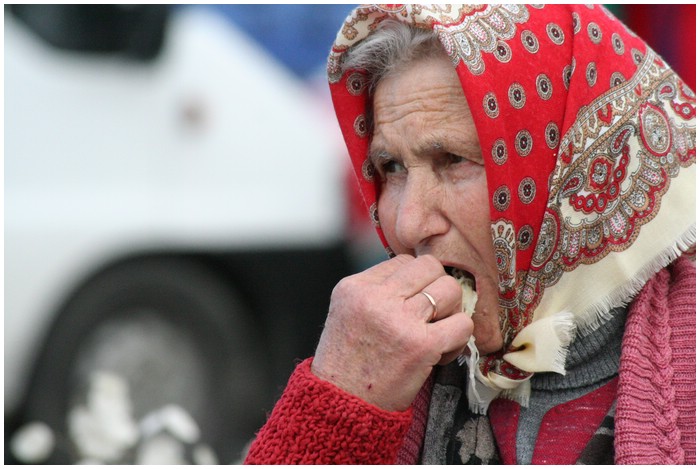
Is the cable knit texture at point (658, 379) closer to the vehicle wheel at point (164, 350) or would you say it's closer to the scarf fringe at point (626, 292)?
the scarf fringe at point (626, 292)

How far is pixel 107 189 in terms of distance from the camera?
17.6ft

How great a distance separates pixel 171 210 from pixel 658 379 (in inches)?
149

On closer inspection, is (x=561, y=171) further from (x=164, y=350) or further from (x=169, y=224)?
(x=164, y=350)

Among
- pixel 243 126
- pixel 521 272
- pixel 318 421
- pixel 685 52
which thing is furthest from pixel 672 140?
pixel 685 52

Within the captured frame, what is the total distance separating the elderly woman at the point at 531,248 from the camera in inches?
86.8

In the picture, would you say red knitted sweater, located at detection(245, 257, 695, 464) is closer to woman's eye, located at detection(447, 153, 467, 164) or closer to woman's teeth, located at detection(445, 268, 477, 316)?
woman's teeth, located at detection(445, 268, 477, 316)

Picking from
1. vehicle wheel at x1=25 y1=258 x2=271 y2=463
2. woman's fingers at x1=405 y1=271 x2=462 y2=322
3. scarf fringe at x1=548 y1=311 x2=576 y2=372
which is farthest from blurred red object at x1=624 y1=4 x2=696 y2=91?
woman's fingers at x1=405 y1=271 x2=462 y2=322

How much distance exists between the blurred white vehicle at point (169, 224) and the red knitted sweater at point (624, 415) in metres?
3.37

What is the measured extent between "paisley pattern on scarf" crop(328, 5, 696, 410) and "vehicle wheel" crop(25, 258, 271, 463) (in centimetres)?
354

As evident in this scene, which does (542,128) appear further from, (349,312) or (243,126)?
(243,126)

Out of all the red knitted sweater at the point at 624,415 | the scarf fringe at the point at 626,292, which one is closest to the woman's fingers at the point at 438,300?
the red knitted sweater at the point at 624,415

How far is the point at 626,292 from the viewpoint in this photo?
2344 millimetres

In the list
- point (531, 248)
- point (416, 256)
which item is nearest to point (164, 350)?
point (416, 256)

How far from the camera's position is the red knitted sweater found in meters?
2.08
